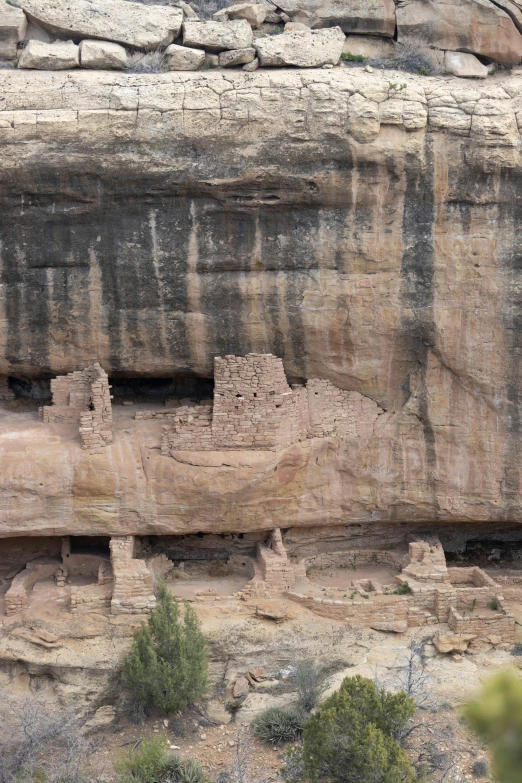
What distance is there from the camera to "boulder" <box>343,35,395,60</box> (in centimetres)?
1341

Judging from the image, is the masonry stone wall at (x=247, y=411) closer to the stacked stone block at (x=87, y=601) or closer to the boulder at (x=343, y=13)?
the stacked stone block at (x=87, y=601)

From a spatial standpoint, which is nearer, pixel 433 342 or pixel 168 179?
pixel 168 179

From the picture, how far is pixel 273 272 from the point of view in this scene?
12.9 m

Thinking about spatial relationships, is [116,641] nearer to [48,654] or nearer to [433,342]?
[48,654]

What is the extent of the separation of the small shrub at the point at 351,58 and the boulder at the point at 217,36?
125cm

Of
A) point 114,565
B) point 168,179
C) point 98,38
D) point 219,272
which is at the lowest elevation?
point 114,565

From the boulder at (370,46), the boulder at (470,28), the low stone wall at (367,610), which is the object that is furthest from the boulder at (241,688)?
the boulder at (470,28)

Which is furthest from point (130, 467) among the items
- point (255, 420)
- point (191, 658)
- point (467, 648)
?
point (467, 648)

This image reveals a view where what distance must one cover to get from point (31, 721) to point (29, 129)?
7.03m

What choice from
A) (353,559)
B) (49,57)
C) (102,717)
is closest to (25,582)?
(102,717)

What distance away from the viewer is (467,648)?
1294 centimetres

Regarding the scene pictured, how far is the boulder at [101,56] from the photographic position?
41.2ft

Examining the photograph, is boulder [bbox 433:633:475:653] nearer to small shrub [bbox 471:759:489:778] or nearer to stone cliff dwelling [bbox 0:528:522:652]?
stone cliff dwelling [bbox 0:528:522:652]

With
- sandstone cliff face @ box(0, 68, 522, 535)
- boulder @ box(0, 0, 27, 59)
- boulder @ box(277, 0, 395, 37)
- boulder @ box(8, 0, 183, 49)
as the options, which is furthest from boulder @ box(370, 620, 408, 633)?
boulder @ box(0, 0, 27, 59)
